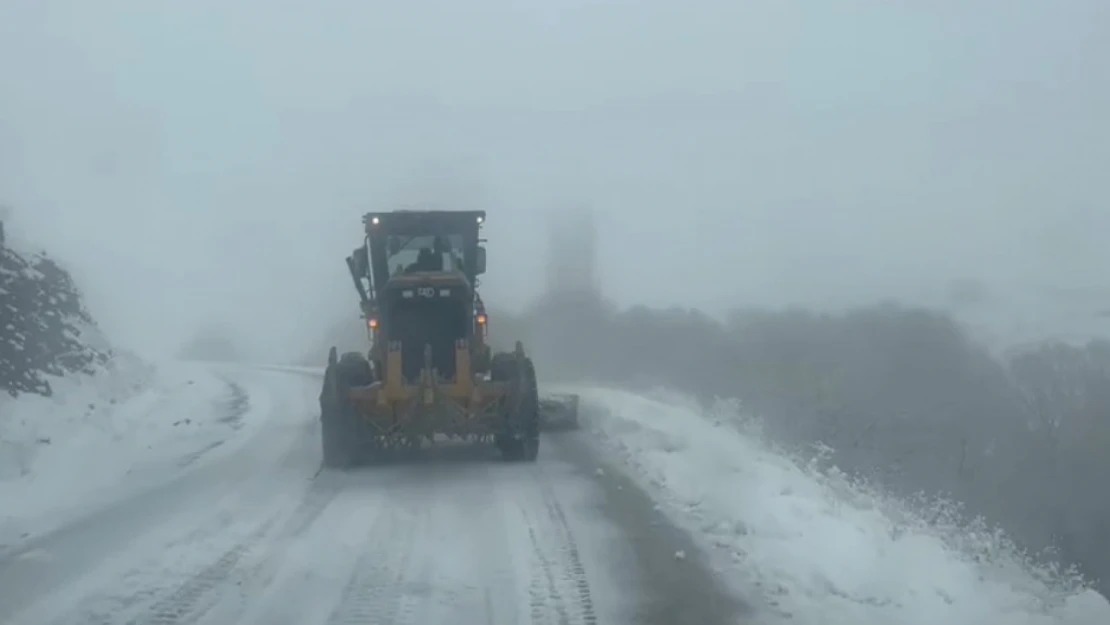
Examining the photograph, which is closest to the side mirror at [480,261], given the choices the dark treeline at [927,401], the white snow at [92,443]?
the white snow at [92,443]

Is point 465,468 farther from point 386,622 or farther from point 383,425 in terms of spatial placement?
point 386,622

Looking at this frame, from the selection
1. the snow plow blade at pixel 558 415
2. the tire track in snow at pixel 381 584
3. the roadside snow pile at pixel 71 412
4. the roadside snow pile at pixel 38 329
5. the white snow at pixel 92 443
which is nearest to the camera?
the tire track in snow at pixel 381 584

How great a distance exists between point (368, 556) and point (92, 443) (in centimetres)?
855

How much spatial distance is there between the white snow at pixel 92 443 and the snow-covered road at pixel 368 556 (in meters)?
0.53

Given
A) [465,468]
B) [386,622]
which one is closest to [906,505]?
[465,468]

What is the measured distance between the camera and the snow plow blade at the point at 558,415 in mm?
20328

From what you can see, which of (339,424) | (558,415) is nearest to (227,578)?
(339,424)

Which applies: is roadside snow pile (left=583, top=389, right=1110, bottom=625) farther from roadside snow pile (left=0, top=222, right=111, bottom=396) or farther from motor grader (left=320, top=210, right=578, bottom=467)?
roadside snow pile (left=0, top=222, right=111, bottom=396)

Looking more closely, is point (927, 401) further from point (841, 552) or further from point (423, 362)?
point (841, 552)

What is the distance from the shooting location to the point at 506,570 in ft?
31.5

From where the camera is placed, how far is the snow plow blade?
2033cm

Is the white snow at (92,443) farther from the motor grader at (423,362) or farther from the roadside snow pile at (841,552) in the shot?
the roadside snow pile at (841,552)

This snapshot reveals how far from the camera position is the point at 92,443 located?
1720 centimetres

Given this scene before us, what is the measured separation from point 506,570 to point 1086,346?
19.8 metres
